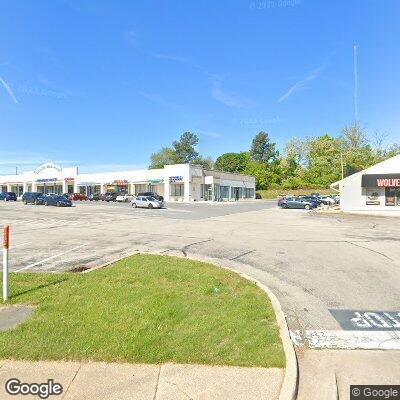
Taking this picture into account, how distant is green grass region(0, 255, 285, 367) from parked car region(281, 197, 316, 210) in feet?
116

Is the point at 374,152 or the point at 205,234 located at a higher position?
the point at 374,152

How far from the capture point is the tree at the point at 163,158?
109 metres

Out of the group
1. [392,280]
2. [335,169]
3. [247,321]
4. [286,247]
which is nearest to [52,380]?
[247,321]

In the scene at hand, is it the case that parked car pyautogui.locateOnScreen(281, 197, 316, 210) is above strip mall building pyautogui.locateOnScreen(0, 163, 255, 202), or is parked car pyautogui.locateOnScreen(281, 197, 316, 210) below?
below

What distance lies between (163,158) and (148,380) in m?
108

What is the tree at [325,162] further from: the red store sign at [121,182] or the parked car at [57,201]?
the parked car at [57,201]

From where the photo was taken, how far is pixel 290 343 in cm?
452

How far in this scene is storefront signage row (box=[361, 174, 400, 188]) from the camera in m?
30.2

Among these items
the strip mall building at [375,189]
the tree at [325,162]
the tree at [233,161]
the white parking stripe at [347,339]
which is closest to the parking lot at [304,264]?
the white parking stripe at [347,339]

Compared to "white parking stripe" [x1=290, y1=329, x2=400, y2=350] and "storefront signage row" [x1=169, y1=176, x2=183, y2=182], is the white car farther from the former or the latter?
"white parking stripe" [x1=290, y1=329, x2=400, y2=350]

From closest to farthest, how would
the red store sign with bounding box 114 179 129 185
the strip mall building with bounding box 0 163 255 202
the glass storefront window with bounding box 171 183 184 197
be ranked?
the strip mall building with bounding box 0 163 255 202 → the glass storefront window with bounding box 171 183 184 197 → the red store sign with bounding box 114 179 129 185

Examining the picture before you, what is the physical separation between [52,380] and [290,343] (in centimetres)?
300

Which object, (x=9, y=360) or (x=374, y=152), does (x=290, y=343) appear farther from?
(x=374, y=152)

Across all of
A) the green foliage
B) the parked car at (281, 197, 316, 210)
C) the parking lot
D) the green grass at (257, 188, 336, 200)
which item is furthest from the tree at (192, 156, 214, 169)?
the parking lot
